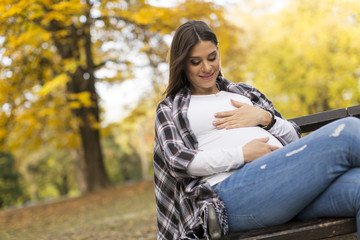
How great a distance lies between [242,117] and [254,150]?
0.39 meters

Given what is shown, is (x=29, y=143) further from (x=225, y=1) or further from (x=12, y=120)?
(x=225, y=1)

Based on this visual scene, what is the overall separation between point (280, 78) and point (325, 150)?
20039 mm

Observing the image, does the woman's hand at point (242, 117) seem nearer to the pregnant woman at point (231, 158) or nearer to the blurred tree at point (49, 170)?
the pregnant woman at point (231, 158)

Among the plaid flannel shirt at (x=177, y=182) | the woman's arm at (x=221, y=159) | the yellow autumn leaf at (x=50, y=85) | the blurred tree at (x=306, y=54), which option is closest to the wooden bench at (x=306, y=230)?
the plaid flannel shirt at (x=177, y=182)

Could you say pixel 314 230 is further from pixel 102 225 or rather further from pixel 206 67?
pixel 102 225

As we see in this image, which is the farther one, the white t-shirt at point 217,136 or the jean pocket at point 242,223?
the white t-shirt at point 217,136

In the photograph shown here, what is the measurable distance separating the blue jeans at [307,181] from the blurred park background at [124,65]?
109 cm

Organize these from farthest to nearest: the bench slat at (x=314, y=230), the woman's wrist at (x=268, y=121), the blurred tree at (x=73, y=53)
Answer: the blurred tree at (x=73, y=53) → the woman's wrist at (x=268, y=121) → the bench slat at (x=314, y=230)

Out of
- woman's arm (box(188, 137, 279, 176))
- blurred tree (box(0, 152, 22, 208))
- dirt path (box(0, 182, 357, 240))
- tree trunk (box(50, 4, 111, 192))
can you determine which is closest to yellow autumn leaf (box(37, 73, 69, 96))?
tree trunk (box(50, 4, 111, 192))

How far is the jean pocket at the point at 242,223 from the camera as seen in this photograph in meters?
2.04

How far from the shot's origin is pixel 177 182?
2.34m

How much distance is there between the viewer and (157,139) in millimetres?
2361

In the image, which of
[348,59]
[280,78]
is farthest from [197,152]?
[280,78]

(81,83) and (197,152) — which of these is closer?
(197,152)
